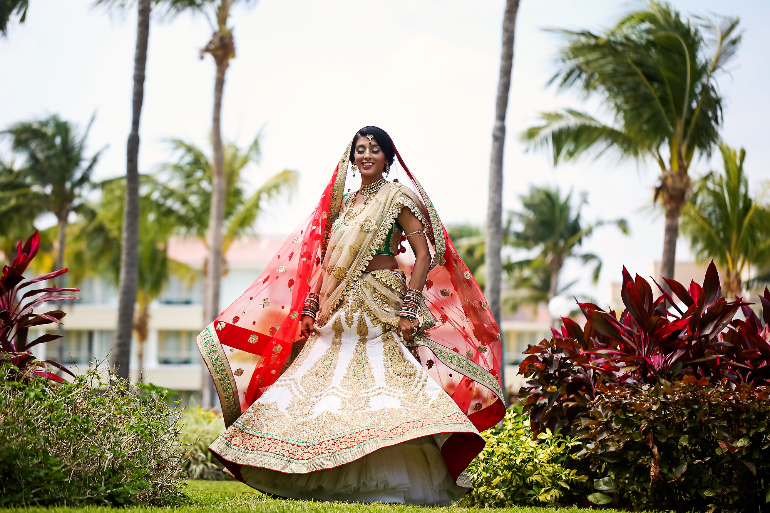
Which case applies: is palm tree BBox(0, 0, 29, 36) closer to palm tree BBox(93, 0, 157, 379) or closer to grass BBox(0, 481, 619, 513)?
palm tree BBox(93, 0, 157, 379)

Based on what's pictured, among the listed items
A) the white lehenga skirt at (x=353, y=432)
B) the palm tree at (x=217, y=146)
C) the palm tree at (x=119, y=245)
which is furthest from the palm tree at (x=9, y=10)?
the palm tree at (x=119, y=245)

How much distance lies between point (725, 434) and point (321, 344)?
2.37 m

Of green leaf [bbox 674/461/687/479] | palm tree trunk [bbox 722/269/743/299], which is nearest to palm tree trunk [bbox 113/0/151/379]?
green leaf [bbox 674/461/687/479]

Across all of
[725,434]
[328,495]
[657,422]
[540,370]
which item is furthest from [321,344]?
[725,434]

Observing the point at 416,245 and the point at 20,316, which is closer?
the point at 20,316

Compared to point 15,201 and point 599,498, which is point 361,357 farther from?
point 15,201

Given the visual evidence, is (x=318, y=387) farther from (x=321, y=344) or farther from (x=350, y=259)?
(x=350, y=259)

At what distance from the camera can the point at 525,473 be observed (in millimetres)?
4609

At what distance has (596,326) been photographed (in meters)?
4.78

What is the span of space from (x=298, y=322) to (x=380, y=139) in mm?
1336

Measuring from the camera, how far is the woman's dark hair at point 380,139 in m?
5.01

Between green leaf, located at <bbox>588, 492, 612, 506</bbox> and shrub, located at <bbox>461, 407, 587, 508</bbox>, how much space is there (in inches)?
5.9

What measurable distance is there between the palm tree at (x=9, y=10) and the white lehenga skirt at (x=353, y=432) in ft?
31.3

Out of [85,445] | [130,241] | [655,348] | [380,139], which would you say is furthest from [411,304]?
[130,241]
